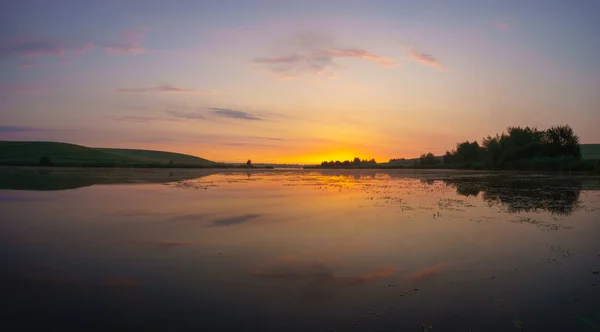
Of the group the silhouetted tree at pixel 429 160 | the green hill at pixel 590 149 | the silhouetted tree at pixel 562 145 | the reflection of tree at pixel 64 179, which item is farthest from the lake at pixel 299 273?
the green hill at pixel 590 149

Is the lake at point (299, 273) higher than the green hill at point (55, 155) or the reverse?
the reverse

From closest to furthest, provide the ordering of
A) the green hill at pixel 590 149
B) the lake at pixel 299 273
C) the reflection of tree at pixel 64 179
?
the lake at pixel 299 273
the reflection of tree at pixel 64 179
the green hill at pixel 590 149

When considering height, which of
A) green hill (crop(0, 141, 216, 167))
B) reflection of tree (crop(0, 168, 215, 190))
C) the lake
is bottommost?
the lake

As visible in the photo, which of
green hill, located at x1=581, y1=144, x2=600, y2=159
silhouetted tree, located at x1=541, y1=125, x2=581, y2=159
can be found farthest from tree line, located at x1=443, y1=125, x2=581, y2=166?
green hill, located at x1=581, y1=144, x2=600, y2=159

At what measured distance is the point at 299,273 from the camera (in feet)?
25.3

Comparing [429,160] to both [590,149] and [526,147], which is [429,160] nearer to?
[526,147]

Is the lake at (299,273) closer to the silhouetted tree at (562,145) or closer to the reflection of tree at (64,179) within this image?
the reflection of tree at (64,179)

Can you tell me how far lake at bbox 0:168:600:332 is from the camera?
218 inches

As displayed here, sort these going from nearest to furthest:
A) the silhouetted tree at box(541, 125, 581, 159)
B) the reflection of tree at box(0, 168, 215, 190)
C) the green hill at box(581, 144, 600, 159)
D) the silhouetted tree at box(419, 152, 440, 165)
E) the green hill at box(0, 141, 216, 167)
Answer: the reflection of tree at box(0, 168, 215, 190)
the silhouetted tree at box(541, 125, 581, 159)
the green hill at box(0, 141, 216, 167)
the silhouetted tree at box(419, 152, 440, 165)
the green hill at box(581, 144, 600, 159)

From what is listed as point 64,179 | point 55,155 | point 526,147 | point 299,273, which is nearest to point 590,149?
point 526,147

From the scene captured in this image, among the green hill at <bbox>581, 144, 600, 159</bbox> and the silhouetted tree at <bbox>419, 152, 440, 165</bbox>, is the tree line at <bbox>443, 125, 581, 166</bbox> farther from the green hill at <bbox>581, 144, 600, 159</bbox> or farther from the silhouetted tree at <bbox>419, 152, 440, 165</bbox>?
the green hill at <bbox>581, 144, 600, 159</bbox>

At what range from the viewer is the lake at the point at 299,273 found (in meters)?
5.53

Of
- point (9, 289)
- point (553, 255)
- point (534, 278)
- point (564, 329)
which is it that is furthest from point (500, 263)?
point (9, 289)

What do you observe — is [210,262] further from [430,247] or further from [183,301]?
[430,247]
